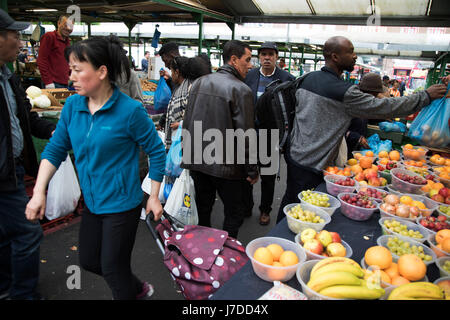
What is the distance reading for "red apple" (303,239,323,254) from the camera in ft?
5.19

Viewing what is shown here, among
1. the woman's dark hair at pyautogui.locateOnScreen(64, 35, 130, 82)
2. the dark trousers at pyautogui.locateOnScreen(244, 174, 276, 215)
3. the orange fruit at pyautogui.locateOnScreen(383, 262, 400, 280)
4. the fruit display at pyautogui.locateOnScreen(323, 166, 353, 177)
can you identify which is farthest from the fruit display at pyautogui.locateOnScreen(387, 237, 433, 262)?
the dark trousers at pyautogui.locateOnScreen(244, 174, 276, 215)

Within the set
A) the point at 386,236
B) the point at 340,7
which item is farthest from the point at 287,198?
the point at 340,7

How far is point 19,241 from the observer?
2.16 meters

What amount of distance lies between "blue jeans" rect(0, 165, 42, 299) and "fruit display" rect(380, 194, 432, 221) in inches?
99.4

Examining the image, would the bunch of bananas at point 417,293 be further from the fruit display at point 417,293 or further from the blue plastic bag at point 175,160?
the blue plastic bag at point 175,160

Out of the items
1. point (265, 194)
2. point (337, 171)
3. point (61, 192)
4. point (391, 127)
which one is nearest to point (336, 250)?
point (337, 171)

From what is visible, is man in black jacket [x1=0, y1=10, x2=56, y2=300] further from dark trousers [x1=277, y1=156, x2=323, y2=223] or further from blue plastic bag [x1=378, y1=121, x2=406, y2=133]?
blue plastic bag [x1=378, y1=121, x2=406, y2=133]

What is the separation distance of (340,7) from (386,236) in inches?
209

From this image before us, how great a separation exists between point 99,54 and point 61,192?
201 cm

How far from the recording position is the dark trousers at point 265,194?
399 centimetres

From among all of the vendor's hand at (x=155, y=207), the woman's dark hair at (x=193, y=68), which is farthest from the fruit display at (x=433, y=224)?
the woman's dark hair at (x=193, y=68)

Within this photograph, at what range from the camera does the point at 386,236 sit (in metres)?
1.79

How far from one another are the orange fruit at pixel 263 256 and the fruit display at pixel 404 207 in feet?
3.48
